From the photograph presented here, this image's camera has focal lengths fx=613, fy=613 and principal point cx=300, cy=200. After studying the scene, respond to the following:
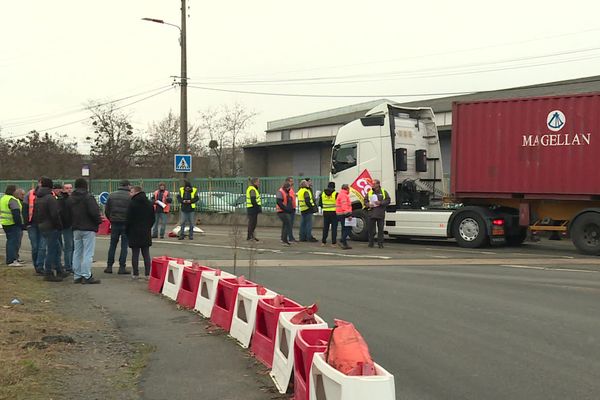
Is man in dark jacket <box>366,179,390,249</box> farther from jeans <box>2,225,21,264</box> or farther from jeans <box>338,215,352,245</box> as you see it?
jeans <box>2,225,21,264</box>

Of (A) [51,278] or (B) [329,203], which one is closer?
(A) [51,278]

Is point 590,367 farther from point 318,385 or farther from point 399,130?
point 399,130

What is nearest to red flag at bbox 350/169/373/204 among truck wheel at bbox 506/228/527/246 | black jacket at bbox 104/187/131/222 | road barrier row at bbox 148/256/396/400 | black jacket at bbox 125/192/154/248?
truck wheel at bbox 506/228/527/246

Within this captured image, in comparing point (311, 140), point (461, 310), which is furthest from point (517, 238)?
point (311, 140)

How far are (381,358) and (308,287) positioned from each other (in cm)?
414

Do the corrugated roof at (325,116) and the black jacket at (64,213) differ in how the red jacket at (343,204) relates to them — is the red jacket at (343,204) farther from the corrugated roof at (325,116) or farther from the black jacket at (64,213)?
the corrugated roof at (325,116)

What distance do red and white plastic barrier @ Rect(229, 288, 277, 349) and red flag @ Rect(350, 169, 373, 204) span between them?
11.5 m

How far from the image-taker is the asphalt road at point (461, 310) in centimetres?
530

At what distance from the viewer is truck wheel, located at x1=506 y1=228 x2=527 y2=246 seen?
684 inches

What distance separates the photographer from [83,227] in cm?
1048

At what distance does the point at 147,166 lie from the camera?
48594 mm

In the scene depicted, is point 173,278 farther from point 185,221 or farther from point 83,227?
point 185,221

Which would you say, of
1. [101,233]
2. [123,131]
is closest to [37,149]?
[123,131]

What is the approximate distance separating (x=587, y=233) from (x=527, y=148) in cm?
258
